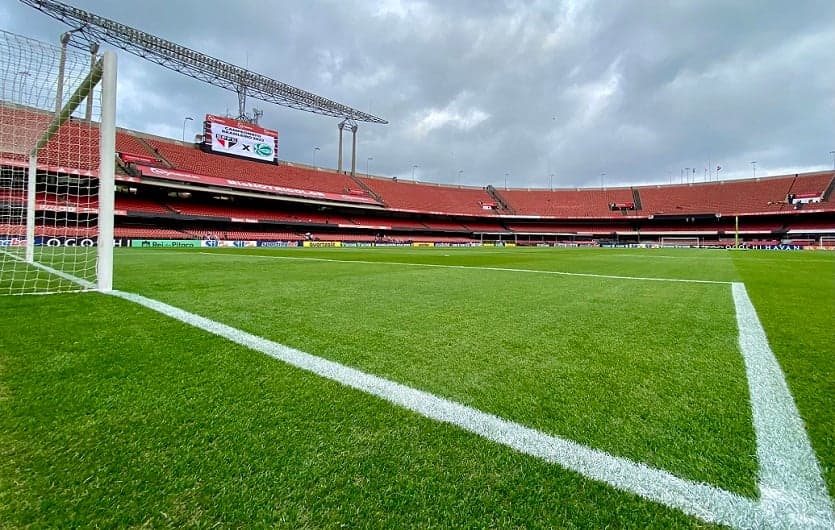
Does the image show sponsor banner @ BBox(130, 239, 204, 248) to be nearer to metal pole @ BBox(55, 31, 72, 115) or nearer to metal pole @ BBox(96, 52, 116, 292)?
metal pole @ BBox(55, 31, 72, 115)

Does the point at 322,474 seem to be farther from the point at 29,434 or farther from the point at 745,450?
the point at 745,450

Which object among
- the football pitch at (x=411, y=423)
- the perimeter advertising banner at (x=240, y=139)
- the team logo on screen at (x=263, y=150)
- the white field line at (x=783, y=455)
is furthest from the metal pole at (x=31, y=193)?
the team logo on screen at (x=263, y=150)

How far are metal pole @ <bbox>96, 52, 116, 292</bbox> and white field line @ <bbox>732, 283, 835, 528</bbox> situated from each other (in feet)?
19.3

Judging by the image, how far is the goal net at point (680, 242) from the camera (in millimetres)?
50625

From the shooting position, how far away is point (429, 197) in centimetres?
5944

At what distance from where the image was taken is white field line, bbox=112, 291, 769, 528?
3.52 feet

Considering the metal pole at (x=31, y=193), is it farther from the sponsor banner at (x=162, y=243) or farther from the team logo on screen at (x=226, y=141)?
the team logo on screen at (x=226, y=141)

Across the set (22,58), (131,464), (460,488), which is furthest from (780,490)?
(22,58)

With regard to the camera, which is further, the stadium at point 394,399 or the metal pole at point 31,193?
the metal pole at point 31,193

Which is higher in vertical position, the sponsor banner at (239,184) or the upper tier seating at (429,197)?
the upper tier seating at (429,197)

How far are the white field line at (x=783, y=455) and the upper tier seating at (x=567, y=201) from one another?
204 ft

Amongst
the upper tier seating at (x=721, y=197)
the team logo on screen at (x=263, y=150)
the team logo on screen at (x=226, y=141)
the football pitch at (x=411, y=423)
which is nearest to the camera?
the football pitch at (x=411, y=423)

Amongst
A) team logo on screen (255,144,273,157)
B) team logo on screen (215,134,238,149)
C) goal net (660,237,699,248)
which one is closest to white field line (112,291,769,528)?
team logo on screen (215,134,238,149)

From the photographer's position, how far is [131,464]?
4.04 feet
